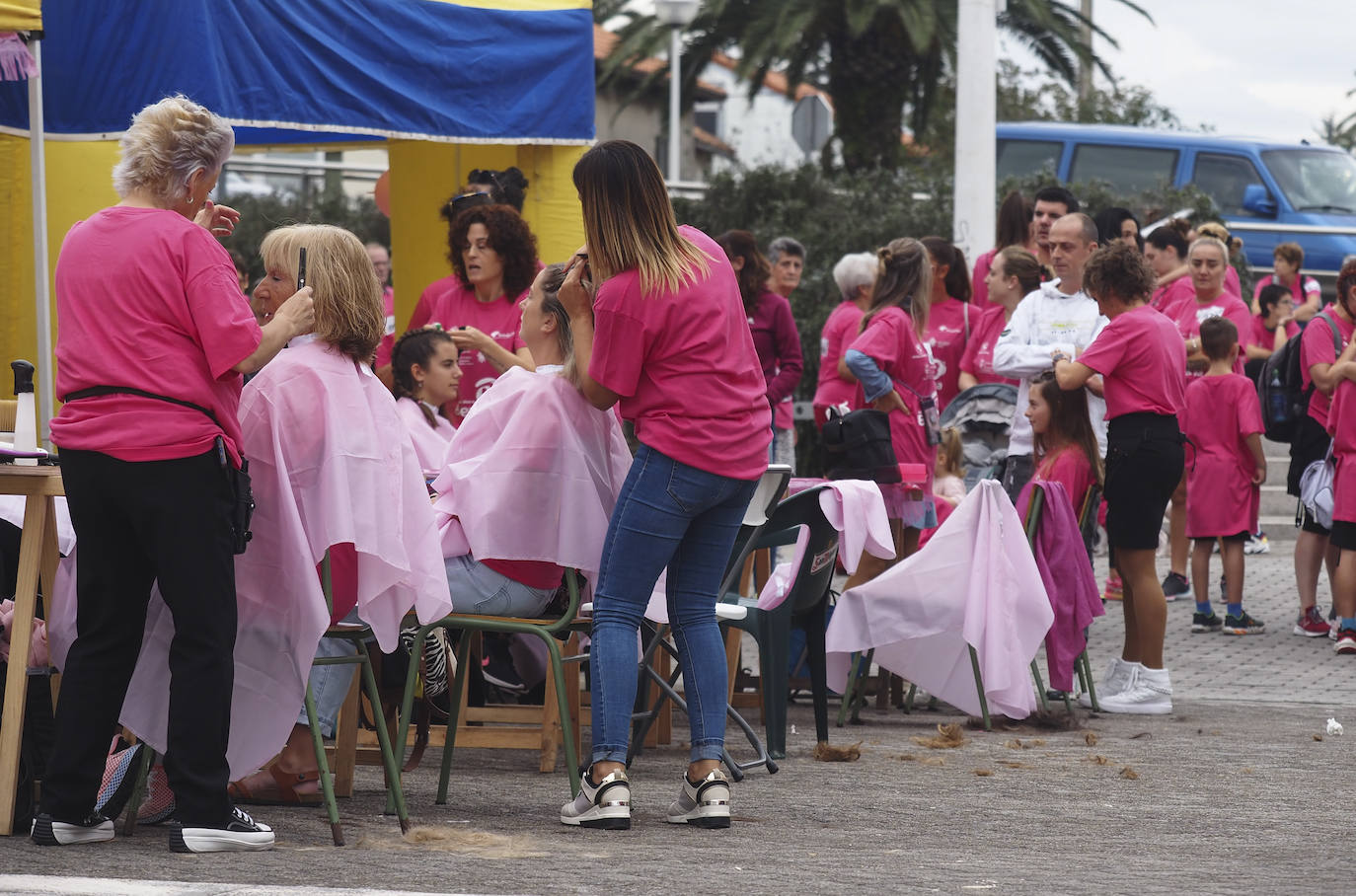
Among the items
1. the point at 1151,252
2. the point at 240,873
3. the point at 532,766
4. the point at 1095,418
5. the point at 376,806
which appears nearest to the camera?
the point at 240,873

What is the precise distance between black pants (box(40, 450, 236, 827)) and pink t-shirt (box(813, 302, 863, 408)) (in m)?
5.09

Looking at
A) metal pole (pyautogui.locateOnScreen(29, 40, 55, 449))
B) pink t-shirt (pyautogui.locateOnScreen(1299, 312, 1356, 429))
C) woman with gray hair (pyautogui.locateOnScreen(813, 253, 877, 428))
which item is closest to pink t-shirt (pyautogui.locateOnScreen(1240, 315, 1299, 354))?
pink t-shirt (pyautogui.locateOnScreen(1299, 312, 1356, 429))

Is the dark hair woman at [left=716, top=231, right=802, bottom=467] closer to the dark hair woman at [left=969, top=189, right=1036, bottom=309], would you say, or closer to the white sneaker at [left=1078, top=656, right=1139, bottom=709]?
the dark hair woman at [left=969, top=189, right=1036, bottom=309]

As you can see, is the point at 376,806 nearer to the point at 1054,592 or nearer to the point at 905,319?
the point at 1054,592

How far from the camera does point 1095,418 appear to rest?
8094 millimetres

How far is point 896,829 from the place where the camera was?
5.12m

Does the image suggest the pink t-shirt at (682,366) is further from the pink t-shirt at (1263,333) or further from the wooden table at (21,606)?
the pink t-shirt at (1263,333)

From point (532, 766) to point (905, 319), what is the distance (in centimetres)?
293

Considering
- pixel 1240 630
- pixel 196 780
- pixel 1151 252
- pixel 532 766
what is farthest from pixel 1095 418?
pixel 196 780

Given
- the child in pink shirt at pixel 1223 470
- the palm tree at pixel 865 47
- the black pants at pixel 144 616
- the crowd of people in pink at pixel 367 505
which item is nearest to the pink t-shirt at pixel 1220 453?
the child in pink shirt at pixel 1223 470

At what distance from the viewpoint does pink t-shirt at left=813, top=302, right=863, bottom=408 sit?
30.7 feet

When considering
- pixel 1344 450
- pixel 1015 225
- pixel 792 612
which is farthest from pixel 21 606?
pixel 1015 225

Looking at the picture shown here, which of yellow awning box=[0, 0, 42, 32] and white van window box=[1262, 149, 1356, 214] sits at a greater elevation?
white van window box=[1262, 149, 1356, 214]

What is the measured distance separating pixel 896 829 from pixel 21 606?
2.43 m
